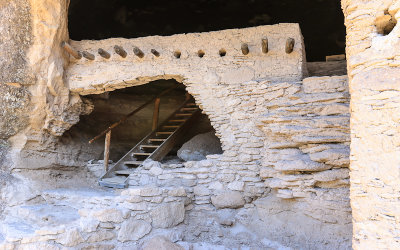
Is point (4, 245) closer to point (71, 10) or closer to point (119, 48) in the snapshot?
point (119, 48)

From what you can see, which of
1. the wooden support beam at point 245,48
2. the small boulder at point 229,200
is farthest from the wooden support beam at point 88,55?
the small boulder at point 229,200

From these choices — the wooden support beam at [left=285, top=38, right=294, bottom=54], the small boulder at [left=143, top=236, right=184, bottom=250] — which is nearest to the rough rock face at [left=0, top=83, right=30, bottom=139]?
the small boulder at [left=143, top=236, right=184, bottom=250]

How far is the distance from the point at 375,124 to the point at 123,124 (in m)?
6.48

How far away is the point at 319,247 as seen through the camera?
383cm

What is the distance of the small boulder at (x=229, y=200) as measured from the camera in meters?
4.50

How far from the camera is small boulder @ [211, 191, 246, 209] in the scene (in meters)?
4.50

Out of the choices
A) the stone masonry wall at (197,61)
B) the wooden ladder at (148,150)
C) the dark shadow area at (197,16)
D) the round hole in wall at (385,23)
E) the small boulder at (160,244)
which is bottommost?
the small boulder at (160,244)

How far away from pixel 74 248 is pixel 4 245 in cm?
81

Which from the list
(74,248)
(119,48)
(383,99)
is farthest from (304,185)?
(119,48)

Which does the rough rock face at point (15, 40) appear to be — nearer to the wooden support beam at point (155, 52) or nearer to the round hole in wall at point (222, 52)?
the wooden support beam at point (155, 52)

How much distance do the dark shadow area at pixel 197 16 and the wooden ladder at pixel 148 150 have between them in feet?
8.07

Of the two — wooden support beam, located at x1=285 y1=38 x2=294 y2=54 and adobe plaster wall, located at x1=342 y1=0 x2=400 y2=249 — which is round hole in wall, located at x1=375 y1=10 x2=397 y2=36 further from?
wooden support beam, located at x1=285 y1=38 x2=294 y2=54

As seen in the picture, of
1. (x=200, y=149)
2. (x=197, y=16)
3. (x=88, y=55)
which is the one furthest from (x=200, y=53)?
(x=197, y=16)

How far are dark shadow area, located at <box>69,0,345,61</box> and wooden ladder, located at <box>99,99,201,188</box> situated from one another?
246cm
